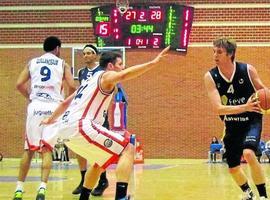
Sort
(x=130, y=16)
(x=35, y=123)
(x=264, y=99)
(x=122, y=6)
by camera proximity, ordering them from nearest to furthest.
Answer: (x=264, y=99) < (x=35, y=123) < (x=130, y=16) < (x=122, y=6)

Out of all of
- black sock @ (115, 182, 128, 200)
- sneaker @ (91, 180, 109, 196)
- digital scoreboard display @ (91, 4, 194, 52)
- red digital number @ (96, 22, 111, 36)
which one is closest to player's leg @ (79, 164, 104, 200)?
black sock @ (115, 182, 128, 200)

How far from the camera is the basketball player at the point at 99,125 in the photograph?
17.8 feet

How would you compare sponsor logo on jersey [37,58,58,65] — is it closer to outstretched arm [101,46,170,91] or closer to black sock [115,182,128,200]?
outstretched arm [101,46,170,91]

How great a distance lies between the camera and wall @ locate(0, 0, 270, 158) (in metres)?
19.8

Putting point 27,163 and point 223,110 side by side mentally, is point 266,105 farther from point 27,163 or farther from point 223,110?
point 27,163

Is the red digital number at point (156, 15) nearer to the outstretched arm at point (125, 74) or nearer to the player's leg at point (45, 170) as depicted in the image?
the player's leg at point (45, 170)

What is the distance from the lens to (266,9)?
1981 centimetres

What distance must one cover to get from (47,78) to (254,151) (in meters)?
2.70

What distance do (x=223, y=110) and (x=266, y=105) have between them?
48 cm

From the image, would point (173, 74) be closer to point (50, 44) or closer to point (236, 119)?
point (50, 44)

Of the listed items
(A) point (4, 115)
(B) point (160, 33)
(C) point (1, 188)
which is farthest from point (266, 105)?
(A) point (4, 115)

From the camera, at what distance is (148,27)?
19297 mm

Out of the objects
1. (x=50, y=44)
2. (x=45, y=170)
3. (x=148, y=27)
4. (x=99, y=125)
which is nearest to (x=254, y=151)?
(x=99, y=125)

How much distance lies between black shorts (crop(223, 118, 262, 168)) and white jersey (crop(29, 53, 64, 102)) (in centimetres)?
217
